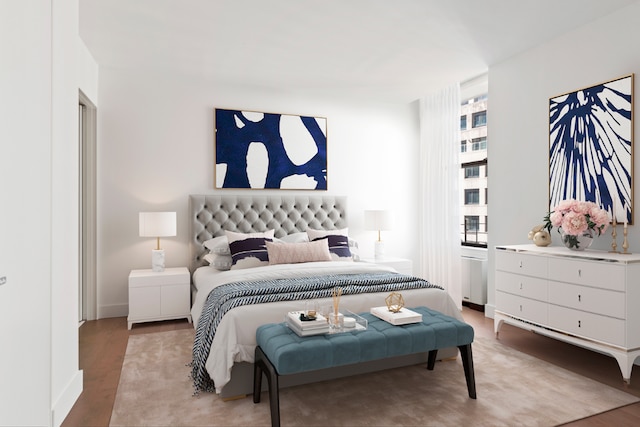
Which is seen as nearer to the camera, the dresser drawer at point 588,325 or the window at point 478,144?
the dresser drawer at point 588,325

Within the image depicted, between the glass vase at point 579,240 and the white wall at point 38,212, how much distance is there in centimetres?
361

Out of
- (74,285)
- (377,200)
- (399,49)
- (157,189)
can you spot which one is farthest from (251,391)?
(377,200)

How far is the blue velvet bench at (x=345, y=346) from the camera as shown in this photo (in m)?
2.08

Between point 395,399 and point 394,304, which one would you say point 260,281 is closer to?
point 394,304

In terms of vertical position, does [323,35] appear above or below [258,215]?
above

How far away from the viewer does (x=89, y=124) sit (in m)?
4.21

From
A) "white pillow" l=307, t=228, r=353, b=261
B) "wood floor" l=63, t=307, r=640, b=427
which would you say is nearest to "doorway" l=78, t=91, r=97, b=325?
"wood floor" l=63, t=307, r=640, b=427

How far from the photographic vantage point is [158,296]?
162 inches

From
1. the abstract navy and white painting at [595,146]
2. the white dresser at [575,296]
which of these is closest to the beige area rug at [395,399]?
the white dresser at [575,296]

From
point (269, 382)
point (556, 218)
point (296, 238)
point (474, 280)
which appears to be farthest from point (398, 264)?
point (269, 382)

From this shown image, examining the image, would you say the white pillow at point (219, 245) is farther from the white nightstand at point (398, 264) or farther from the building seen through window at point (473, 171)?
the building seen through window at point (473, 171)

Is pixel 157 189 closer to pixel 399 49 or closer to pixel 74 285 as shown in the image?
pixel 74 285

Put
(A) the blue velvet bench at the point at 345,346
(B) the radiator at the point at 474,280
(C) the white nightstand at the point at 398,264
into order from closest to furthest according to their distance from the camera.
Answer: (A) the blue velvet bench at the point at 345,346
(B) the radiator at the point at 474,280
(C) the white nightstand at the point at 398,264

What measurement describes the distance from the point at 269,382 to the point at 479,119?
14.2ft
